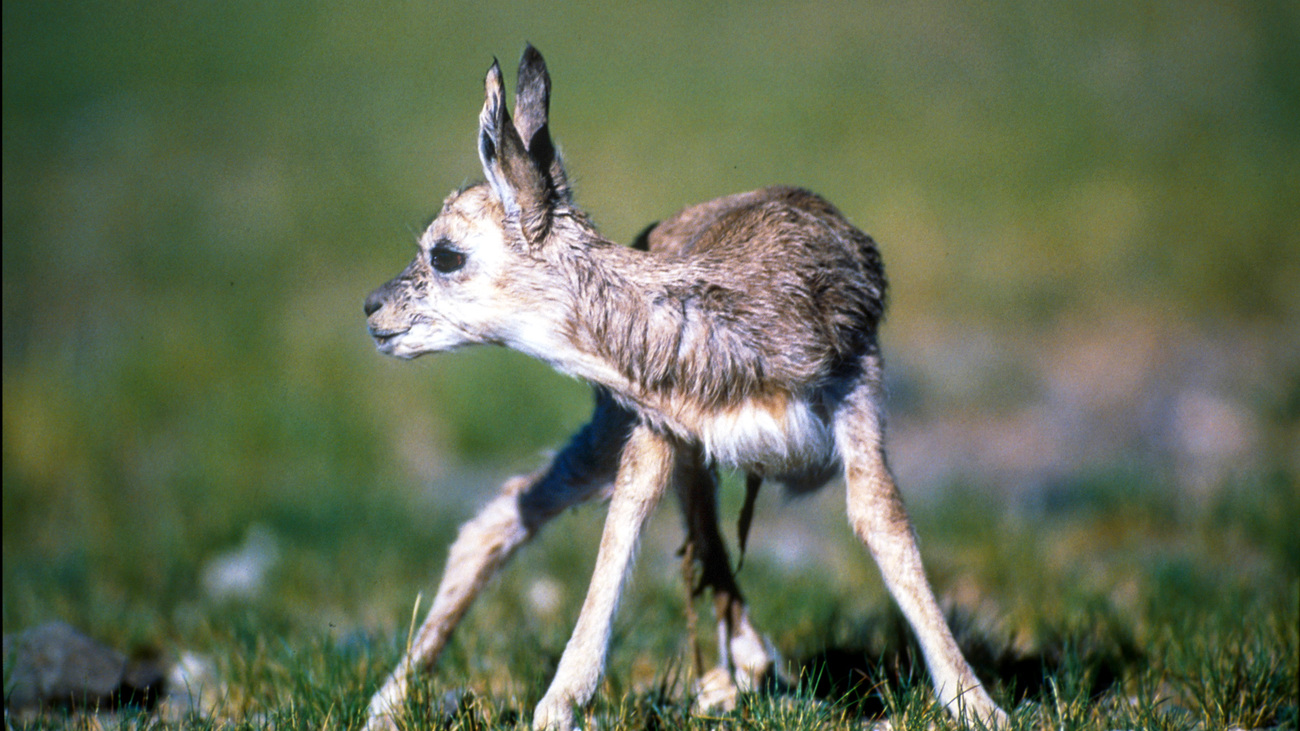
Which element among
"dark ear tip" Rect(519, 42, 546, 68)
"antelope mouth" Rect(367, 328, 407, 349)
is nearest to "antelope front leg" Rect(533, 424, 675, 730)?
"antelope mouth" Rect(367, 328, 407, 349)

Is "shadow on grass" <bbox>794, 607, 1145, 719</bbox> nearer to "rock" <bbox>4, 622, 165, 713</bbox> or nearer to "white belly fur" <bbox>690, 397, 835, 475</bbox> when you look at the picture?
"white belly fur" <bbox>690, 397, 835, 475</bbox>

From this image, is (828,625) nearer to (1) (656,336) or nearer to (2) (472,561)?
(2) (472,561)

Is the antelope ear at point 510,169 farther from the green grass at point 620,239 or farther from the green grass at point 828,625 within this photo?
the green grass at point 828,625

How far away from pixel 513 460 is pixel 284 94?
5807 mm

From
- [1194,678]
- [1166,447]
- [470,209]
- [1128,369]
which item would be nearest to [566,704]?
[470,209]

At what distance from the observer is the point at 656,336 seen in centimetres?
358

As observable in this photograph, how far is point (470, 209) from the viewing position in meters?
3.73

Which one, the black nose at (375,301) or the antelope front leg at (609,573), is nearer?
the antelope front leg at (609,573)

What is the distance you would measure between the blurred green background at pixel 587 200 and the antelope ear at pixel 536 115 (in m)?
3.02

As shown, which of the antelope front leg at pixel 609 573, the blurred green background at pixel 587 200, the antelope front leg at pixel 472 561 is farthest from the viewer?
the blurred green background at pixel 587 200

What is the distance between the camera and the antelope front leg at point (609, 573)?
3412 mm

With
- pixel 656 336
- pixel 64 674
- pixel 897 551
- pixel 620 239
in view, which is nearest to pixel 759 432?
pixel 656 336

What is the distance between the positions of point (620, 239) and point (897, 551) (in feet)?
21.2

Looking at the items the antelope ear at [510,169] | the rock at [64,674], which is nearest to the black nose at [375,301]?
the antelope ear at [510,169]
